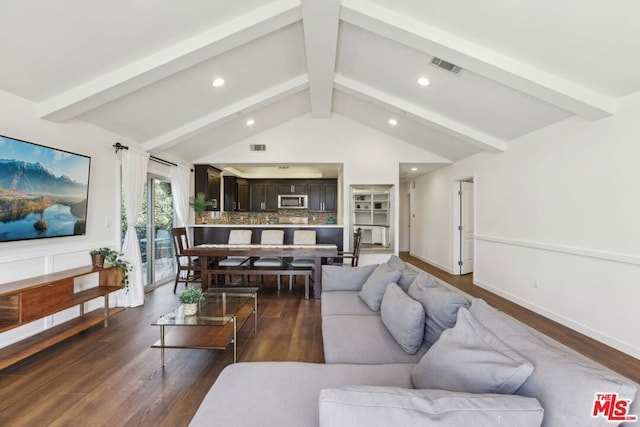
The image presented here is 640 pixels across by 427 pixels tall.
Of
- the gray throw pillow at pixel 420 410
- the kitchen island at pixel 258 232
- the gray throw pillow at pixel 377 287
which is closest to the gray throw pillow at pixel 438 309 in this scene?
the gray throw pillow at pixel 377 287

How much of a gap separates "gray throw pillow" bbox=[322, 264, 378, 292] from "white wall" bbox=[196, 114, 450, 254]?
307cm

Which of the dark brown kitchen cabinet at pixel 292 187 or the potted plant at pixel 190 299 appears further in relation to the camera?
the dark brown kitchen cabinet at pixel 292 187

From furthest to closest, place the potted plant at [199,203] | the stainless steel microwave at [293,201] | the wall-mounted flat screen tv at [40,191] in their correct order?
1. the stainless steel microwave at [293,201]
2. the potted plant at [199,203]
3. the wall-mounted flat screen tv at [40,191]

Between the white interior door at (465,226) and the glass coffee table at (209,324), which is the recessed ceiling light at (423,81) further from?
the glass coffee table at (209,324)

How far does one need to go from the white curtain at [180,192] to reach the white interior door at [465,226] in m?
5.64

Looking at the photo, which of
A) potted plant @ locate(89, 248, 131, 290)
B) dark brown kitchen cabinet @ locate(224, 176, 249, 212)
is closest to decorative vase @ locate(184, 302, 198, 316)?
potted plant @ locate(89, 248, 131, 290)

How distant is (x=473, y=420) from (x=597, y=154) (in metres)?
3.56

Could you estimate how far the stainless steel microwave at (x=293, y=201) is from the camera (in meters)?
8.12

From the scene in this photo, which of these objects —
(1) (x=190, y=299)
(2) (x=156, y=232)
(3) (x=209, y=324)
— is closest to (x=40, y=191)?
(1) (x=190, y=299)

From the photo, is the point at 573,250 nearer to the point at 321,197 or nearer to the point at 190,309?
the point at 190,309

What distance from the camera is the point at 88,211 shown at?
359 cm

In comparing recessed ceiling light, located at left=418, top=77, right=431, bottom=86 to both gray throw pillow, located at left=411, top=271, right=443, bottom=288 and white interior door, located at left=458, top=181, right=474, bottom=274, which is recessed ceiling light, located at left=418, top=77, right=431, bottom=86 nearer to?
gray throw pillow, located at left=411, top=271, right=443, bottom=288

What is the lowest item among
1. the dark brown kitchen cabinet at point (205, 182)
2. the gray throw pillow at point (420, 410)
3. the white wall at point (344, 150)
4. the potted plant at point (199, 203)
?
the gray throw pillow at point (420, 410)

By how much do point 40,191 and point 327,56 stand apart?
3.35 m
